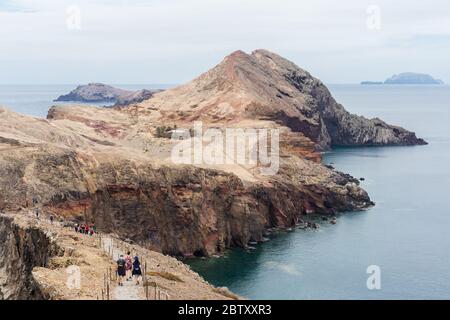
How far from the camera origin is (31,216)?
69.2m

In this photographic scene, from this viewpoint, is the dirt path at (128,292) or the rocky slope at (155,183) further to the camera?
the rocky slope at (155,183)

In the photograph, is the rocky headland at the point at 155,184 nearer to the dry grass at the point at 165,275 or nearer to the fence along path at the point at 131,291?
the dry grass at the point at 165,275

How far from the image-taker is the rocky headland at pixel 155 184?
8469 cm

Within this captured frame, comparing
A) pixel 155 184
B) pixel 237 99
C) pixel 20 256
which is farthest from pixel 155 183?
pixel 237 99

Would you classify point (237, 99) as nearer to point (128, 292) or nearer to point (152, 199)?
point (152, 199)

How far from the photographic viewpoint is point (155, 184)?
315 ft

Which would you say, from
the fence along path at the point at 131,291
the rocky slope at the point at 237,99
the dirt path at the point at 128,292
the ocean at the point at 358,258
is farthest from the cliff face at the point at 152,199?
the rocky slope at the point at 237,99

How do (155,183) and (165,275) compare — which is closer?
(165,275)
